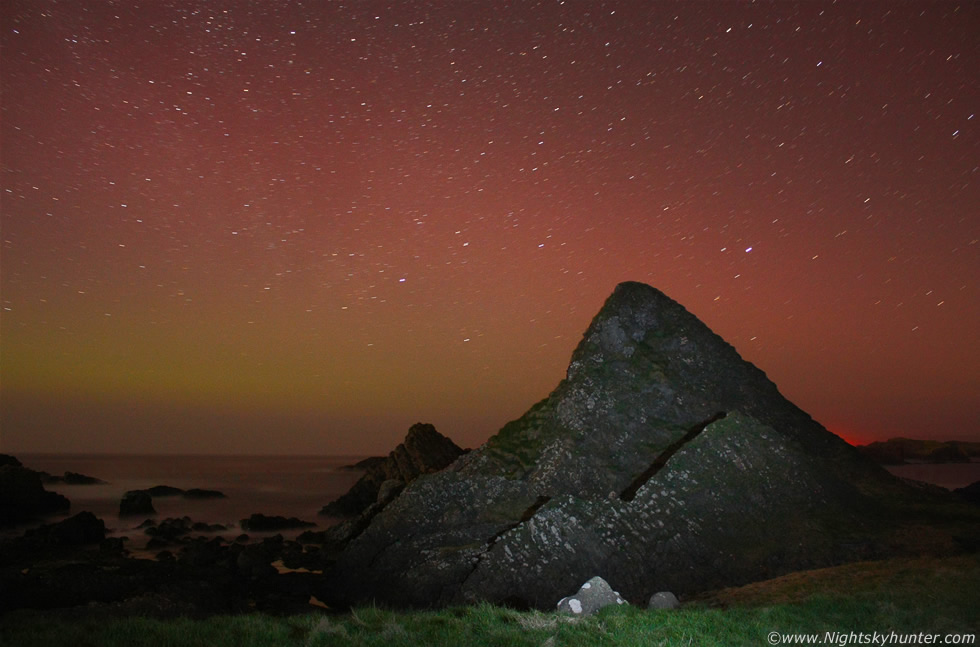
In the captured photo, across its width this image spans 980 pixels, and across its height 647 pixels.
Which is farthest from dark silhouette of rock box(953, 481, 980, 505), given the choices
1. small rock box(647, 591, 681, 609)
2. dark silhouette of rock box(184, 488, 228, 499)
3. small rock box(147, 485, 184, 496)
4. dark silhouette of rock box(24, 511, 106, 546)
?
small rock box(147, 485, 184, 496)

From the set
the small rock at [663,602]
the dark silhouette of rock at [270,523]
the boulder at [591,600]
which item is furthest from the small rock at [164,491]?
the small rock at [663,602]

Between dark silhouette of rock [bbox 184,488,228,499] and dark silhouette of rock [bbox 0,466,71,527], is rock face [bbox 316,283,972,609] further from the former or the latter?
dark silhouette of rock [bbox 184,488,228,499]

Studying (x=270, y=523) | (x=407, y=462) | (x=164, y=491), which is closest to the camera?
(x=270, y=523)

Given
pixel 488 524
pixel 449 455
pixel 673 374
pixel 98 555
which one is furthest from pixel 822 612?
pixel 449 455

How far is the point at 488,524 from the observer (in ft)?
79.8

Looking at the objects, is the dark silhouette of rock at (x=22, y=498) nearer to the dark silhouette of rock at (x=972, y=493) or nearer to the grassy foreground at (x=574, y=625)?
the grassy foreground at (x=574, y=625)

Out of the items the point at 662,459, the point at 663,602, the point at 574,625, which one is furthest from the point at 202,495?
the point at 574,625

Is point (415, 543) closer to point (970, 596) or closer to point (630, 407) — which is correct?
point (630, 407)

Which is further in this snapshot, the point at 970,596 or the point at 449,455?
the point at 449,455

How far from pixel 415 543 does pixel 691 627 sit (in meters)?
13.6

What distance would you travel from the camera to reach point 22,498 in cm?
5338

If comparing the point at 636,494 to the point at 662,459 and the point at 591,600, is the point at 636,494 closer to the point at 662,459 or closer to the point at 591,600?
the point at 662,459

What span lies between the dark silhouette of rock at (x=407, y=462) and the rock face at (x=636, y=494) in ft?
74.9

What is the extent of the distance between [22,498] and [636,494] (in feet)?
177
